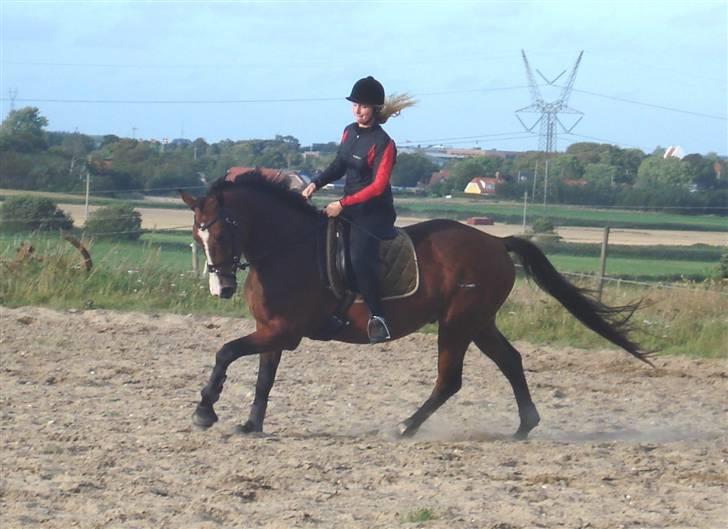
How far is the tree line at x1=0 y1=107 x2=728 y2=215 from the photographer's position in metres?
23.1

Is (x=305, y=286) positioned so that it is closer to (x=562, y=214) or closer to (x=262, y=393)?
(x=262, y=393)

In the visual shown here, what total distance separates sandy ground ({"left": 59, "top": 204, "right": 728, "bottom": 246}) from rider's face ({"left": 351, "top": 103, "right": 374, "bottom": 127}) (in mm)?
14383

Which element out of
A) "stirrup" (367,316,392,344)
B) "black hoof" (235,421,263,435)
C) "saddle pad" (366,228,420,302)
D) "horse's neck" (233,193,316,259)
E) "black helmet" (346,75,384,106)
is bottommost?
"black hoof" (235,421,263,435)

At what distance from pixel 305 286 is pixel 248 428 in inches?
40.1

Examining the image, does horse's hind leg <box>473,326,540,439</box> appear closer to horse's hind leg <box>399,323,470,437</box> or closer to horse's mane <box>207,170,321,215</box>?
horse's hind leg <box>399,323,470,437</box>

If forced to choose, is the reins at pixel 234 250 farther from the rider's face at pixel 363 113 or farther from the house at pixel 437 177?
the house at pixel 437 177

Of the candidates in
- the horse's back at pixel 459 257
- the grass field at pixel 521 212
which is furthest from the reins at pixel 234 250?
the grass field at pixel 521 212

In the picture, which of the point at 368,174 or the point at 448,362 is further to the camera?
the point at 448,362

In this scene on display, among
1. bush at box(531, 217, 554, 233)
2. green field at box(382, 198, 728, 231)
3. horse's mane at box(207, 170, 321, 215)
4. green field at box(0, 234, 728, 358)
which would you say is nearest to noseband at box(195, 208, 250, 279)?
horse's mane at box(207, 170, 321, 215)

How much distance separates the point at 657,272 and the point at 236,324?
9807 millimetres

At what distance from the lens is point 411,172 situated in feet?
84.7

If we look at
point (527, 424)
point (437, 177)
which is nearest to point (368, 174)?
point (527, 424)

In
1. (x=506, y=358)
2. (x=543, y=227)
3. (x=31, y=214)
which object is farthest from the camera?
(x=543, y=227)

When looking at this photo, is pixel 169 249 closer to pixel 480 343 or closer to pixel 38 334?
pixel 38 334
